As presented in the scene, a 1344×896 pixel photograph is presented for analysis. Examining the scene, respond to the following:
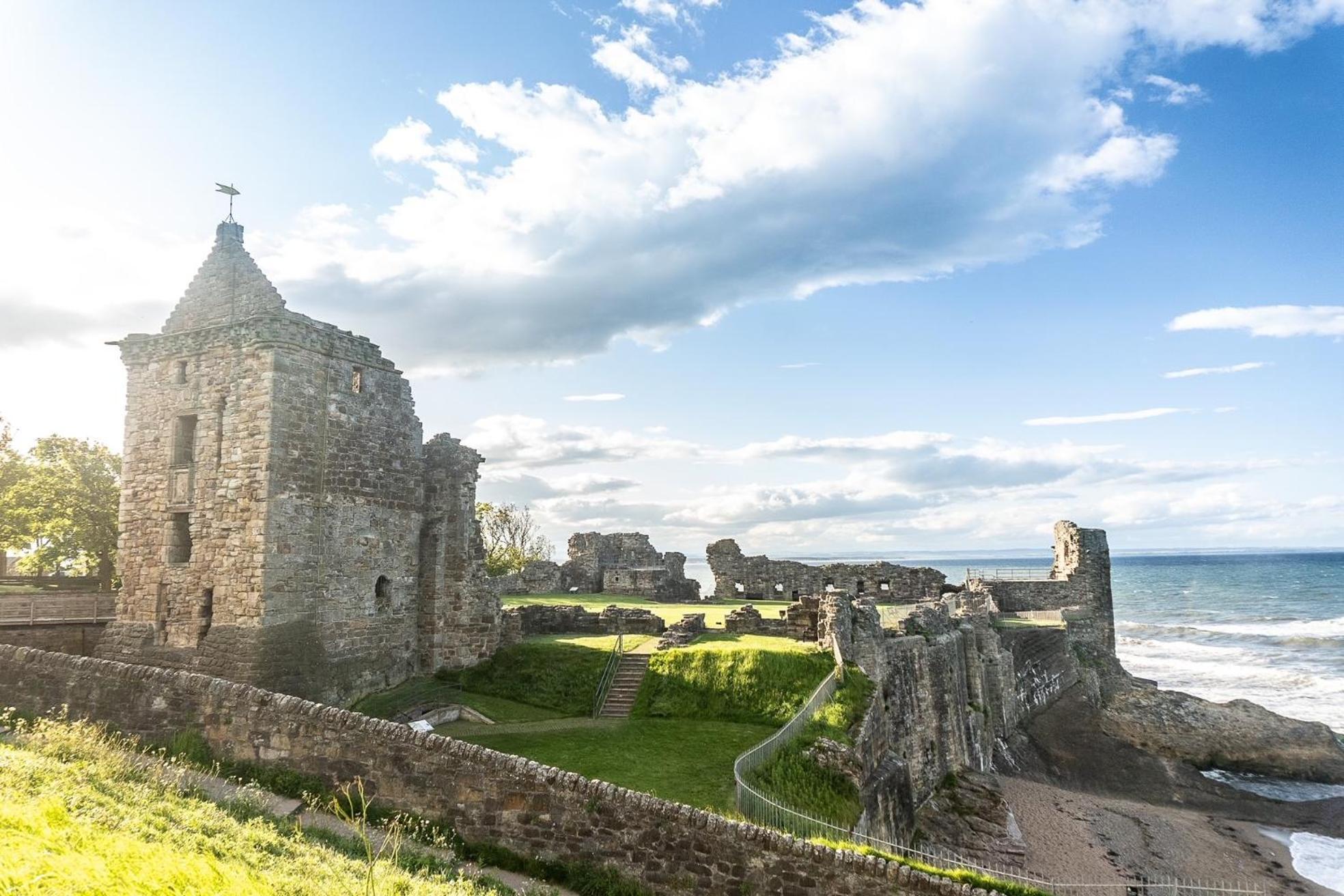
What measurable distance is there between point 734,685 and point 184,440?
1389 cm

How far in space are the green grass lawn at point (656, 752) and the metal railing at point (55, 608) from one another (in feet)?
34.7

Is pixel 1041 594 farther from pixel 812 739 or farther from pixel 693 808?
pixel 693 808

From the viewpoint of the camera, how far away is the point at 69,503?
2694cm

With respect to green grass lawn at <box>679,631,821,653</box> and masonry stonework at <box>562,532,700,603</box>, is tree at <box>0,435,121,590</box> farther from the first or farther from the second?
green grass lawn at <box>679,631,821,653</box>

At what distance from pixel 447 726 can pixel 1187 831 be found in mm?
23280

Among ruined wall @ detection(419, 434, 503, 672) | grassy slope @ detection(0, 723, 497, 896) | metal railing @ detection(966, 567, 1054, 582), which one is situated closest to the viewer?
grassy slope @ detection(0, 723, 497, 896)

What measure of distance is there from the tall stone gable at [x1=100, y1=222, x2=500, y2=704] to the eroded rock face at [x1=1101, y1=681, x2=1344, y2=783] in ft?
96.1

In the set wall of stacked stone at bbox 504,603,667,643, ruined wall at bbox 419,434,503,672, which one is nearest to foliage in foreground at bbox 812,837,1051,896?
ruined wall at bbox 419,434,503,672

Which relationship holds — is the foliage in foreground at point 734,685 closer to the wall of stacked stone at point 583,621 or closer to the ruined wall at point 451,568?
the wall of stacked stone at point 583,621

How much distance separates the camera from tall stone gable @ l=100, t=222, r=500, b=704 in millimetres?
17469

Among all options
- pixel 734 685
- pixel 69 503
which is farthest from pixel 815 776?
pixel 69 503

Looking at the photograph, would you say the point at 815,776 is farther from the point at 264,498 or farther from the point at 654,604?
the point at 654,604

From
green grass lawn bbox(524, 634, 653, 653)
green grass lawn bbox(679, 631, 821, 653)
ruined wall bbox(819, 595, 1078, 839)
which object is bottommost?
ruined wall bbox(819, 595, 1078, 839)

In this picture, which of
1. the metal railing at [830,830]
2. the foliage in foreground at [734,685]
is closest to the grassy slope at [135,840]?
the metal railing at [830,830]
